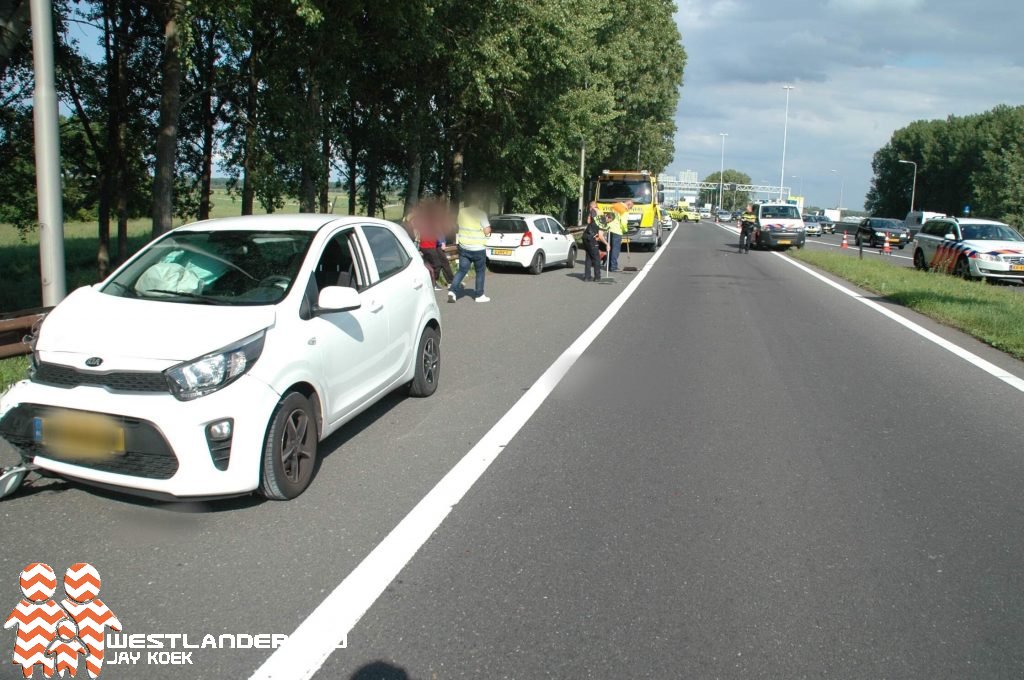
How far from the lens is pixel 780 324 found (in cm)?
1245

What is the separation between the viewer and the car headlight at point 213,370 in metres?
4.19

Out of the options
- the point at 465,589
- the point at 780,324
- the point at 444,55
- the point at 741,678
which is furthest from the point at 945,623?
the point at 444,55

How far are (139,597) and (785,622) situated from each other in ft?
8.96

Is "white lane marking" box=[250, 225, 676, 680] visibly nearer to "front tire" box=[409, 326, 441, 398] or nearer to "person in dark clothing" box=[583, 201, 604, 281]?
"front tire" box=[409, 326, 441, 398]

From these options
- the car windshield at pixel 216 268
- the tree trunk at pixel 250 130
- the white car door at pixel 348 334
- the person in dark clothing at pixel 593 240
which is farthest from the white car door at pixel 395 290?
the person in dark clothing at pixel 593 240

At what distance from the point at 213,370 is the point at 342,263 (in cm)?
188

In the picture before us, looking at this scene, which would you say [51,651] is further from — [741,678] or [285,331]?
[741,678]

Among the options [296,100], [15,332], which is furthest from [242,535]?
[296,100]

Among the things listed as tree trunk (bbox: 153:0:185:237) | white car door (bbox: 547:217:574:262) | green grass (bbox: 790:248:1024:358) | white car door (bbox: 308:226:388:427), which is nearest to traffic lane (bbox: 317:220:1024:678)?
white car door (bbox: 308:226:388:427)

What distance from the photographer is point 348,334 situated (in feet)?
17.8

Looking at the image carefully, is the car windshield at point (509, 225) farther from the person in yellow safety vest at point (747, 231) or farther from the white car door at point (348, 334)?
the person in yellow safety vest at point (747, 231)

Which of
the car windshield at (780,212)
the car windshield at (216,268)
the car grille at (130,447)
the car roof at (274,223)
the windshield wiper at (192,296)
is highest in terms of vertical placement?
the car windshield at (780,212)

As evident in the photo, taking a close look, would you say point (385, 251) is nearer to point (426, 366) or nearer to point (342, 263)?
point (342, 263)

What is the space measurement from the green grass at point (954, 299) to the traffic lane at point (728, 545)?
13.4 ft
